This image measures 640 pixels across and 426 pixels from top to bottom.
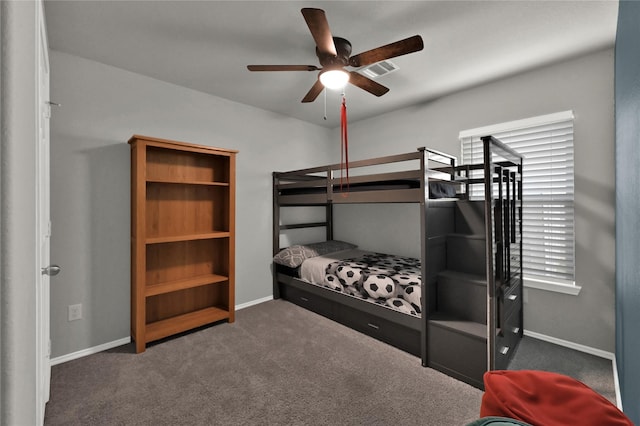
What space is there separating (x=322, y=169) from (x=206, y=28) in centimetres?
174

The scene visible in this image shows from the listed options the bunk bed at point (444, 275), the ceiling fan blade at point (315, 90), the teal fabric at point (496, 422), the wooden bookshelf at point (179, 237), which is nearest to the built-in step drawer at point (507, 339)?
the bunk bed at point (444, 275)

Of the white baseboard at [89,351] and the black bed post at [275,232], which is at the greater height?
the black bed post at [275,232]

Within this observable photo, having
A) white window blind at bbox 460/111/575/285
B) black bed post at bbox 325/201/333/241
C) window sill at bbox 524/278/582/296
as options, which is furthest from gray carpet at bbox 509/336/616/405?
black bed post at bbox 325/201/333/241

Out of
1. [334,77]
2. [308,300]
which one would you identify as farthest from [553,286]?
[334,77]

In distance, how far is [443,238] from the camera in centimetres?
246

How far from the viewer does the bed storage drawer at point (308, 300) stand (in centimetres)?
315

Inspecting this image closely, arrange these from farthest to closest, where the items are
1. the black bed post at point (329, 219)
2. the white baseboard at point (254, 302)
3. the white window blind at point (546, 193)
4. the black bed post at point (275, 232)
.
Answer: the black bed post at point (329, 219) → the black bed post at point (275, 232) → the white baseboard at point (254, 302) → the white window blind at point (546, 193)

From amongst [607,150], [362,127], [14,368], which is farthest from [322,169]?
[14,368]

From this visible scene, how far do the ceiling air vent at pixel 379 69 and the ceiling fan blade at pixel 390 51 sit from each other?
0.63m

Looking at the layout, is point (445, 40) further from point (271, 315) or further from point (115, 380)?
point (115, 380)

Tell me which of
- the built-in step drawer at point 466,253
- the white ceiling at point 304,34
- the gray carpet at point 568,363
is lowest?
the gray carpet at point 568,363

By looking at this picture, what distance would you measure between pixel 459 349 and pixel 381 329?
72 centimetres

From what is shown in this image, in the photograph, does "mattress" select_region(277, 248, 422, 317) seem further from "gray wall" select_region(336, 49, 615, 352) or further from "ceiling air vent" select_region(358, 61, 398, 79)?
"ceiling air vent" select_region(358, 61, 398, 79)

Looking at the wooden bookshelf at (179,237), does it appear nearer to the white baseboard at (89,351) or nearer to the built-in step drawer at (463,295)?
the white baseboard at (89,351)
